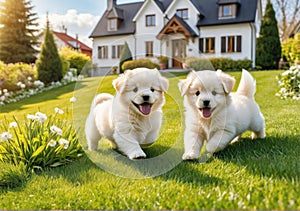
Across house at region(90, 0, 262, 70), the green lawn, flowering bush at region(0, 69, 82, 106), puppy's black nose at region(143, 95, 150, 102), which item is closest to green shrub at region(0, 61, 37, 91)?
flowering bush at region(0, 69, 82, 106)

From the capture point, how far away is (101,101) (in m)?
3.51

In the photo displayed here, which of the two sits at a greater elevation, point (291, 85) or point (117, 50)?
point (117, 50)

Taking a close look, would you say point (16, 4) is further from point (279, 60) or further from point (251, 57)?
point (279, 60)

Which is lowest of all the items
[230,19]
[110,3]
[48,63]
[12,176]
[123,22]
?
[12,176]

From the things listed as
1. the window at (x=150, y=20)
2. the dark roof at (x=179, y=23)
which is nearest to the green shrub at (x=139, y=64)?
the dark roof at (x=179, y=23)

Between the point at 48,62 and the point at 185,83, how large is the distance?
14.3 meters

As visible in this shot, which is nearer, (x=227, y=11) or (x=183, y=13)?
(x=227, y=11)

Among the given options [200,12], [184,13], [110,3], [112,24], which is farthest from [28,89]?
[110,3]

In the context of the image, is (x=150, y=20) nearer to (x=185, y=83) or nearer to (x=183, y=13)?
(x=183, y=13)

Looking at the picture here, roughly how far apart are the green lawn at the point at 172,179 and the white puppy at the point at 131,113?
112mm

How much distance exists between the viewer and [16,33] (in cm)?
2591

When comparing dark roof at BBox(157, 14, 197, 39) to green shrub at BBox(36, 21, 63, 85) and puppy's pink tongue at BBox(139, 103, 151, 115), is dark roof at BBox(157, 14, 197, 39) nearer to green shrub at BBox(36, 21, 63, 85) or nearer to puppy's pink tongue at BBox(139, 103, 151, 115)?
green shrub at BBox(36, 21, 63, 85)

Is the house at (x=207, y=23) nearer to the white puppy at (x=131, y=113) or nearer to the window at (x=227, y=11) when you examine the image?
the window at (x=227, y=11)

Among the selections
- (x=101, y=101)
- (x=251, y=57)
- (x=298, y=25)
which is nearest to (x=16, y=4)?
(x=251, y=57)
